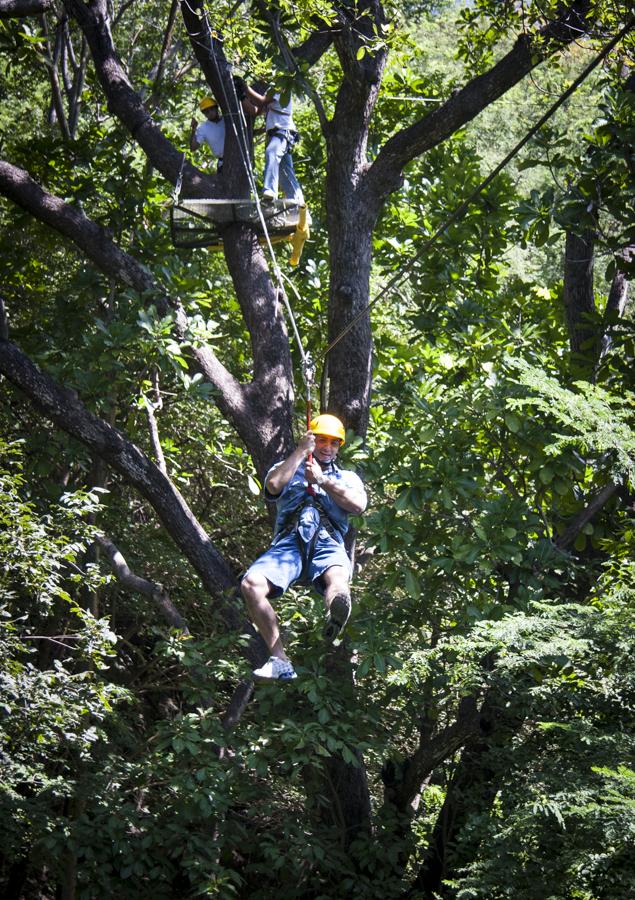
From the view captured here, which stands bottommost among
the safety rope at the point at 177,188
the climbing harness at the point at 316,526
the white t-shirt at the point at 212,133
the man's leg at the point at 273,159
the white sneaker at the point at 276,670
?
the white sneaker at the point at 276,670

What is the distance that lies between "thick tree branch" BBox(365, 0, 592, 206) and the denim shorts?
111 inches

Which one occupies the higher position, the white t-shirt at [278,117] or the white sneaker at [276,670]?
the white t-shirt at [278,117]

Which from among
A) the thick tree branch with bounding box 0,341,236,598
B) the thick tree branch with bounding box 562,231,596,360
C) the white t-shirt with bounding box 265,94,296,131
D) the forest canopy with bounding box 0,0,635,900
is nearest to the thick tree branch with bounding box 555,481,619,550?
the forest canopy with bounding box 0,0,635,900

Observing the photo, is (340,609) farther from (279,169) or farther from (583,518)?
(279,169)

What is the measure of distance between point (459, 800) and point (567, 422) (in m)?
2.91

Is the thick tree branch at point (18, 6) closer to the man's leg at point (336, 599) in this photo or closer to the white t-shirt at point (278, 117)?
the white t-shirt at point (278, 117)

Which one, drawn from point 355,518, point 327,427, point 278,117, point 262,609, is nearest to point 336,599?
point 262,609

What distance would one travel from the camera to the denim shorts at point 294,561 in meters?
5.71

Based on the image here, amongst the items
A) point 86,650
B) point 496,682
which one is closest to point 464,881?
point 496,682

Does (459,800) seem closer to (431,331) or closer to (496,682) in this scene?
(496,682)

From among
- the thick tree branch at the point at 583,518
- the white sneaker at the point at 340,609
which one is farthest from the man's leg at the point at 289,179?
the white sneaker at the point at 340,609

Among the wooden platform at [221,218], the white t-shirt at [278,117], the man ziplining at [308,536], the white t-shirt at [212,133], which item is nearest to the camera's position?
the man ziplining at [308,536]

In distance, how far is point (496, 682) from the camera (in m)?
6.27

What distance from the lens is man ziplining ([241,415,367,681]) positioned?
18.3ft
